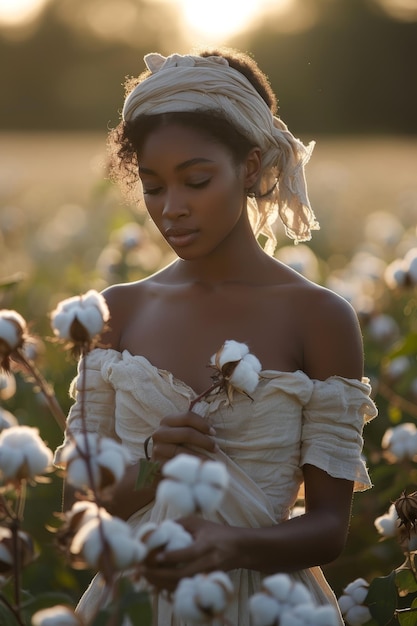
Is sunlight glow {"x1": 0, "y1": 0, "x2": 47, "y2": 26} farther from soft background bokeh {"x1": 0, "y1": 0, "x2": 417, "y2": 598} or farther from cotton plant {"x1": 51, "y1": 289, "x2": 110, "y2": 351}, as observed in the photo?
cotton plant {"x1": 51, "y1": 289, "x2": 110, "y2": 351}

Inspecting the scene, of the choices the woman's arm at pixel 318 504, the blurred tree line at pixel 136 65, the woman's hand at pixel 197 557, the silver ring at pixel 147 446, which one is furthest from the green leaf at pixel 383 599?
the blurred tree line at pixel 136 65

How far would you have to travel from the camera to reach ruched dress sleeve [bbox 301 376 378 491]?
217cm

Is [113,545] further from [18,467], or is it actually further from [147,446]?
[147,446]

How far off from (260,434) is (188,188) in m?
0.47

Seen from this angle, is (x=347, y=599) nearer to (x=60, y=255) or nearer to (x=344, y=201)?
(x=60, y=255)

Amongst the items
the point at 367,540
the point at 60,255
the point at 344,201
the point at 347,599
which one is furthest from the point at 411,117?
the point at 347,599

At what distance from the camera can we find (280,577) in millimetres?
1423

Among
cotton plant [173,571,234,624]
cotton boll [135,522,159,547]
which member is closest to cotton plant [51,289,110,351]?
cotton boll [135,522,159,547]

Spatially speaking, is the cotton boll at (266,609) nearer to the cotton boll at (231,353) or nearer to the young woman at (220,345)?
the cotton boll at (231,353)

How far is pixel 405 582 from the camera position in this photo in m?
2.35

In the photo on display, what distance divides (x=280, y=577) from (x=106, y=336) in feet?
3.40

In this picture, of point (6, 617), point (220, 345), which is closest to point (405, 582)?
point (220, 345)

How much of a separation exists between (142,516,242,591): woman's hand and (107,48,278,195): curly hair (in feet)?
2.46

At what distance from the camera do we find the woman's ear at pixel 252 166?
2330mm
